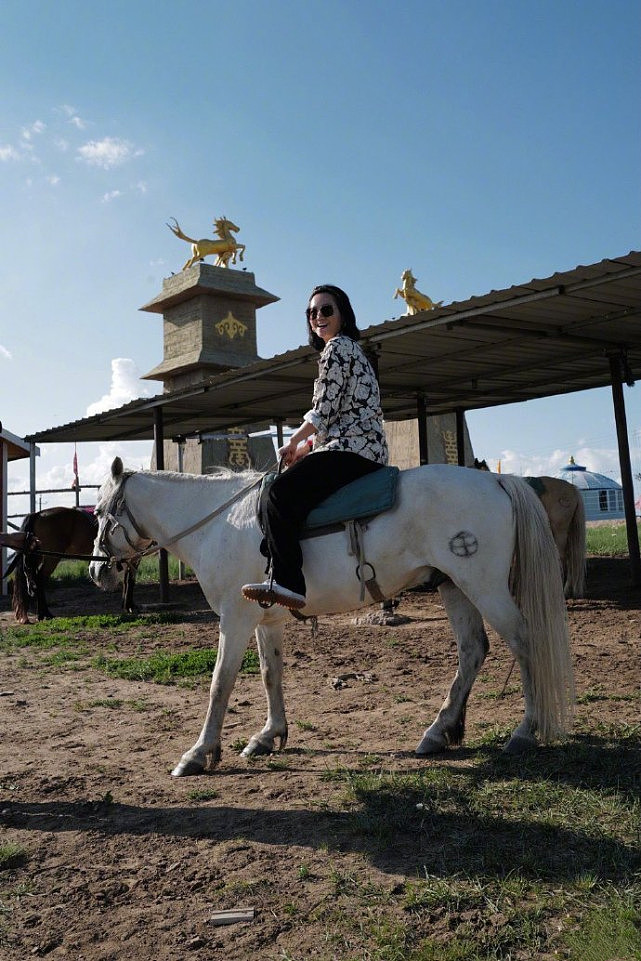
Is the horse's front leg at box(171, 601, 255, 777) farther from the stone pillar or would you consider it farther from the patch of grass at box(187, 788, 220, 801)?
the stone pillar

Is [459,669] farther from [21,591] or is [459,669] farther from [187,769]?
[21,591]

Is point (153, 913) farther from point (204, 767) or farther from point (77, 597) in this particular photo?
point (77, 597)


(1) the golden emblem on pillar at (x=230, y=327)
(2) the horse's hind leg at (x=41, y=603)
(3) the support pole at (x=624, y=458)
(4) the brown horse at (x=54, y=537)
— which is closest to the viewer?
(3) the support pole at (x=624, y=458)

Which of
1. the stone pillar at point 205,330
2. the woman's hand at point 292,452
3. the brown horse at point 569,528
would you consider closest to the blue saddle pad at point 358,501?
the woman's hand at point 292,452

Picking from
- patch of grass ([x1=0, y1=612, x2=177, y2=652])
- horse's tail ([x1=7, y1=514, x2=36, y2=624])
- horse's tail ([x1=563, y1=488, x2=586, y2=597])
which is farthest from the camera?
horse's tail ([x1=7, y1=514, x2=36, y2=624])

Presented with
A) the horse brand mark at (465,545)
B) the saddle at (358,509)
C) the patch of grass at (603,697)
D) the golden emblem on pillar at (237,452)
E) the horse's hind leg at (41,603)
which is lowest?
the patch of grass at (603,697)

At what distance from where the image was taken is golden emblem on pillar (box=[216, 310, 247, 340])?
26703 mm

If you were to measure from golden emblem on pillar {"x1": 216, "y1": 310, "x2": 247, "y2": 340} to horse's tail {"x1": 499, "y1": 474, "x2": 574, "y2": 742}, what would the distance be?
23150mm

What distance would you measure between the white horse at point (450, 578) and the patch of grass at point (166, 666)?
2.72 metres

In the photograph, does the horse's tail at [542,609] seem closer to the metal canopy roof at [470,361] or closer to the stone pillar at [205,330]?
the metal canopy roof at [470,361]

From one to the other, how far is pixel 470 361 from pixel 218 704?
23.6 feet

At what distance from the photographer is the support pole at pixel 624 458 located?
10562 millimetres

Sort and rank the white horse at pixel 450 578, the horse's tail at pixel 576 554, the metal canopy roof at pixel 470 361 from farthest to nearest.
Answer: the horse's tail at pixel 576 554 → the metal canopy roof at pixel 470 361 → the white horse at pixel 450 578

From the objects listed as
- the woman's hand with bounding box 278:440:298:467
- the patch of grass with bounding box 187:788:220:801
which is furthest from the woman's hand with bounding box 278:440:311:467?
the patch of grass with bounding box 187:788:220:801
